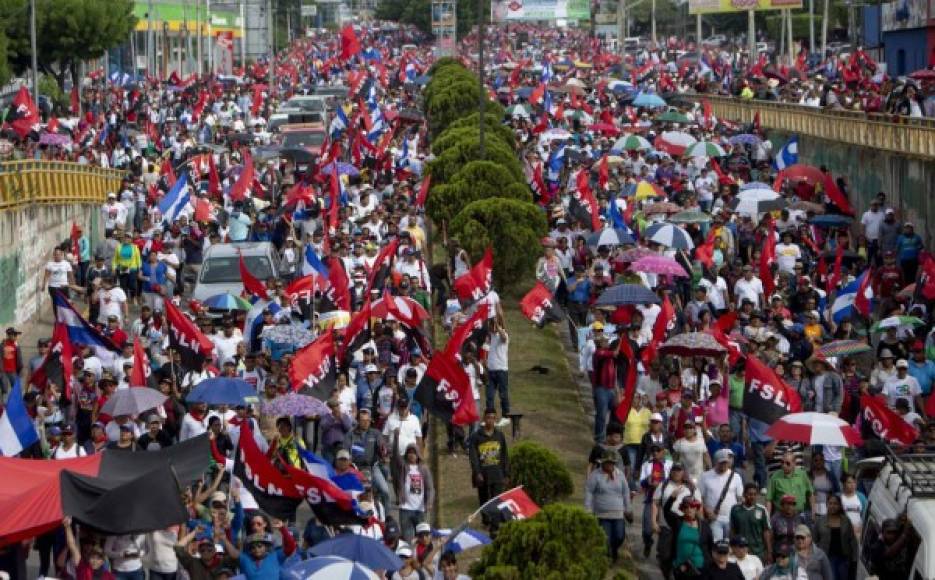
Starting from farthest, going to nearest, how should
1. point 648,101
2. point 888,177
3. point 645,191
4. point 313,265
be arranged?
point 648,101
point 888,177
point 645,191
point 313,265

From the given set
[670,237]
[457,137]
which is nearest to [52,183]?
[457,137]

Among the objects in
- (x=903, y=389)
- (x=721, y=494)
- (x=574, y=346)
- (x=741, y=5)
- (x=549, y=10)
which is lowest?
(x=574, y=346)

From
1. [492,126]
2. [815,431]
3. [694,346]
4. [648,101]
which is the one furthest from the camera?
[648,101]

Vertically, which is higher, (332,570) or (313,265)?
(313,265)

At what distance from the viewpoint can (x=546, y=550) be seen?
13.1m

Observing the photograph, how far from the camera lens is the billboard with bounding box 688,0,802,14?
8144cm

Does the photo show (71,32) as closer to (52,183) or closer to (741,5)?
(741,5)

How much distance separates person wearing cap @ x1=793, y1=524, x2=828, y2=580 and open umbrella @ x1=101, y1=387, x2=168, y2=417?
20.1 feet

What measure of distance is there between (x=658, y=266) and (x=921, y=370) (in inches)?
203

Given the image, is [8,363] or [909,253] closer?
[8,363]

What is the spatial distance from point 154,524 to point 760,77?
4603 cm

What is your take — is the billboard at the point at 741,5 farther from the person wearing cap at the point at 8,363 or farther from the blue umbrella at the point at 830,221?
the person wearing cap at the point at 8,363

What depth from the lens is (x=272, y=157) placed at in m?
45.5

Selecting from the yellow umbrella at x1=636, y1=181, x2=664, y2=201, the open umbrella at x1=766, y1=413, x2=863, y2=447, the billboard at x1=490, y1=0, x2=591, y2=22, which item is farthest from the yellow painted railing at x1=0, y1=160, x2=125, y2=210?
the billboard at x1=490, y1=0, x2=591, y2=22
